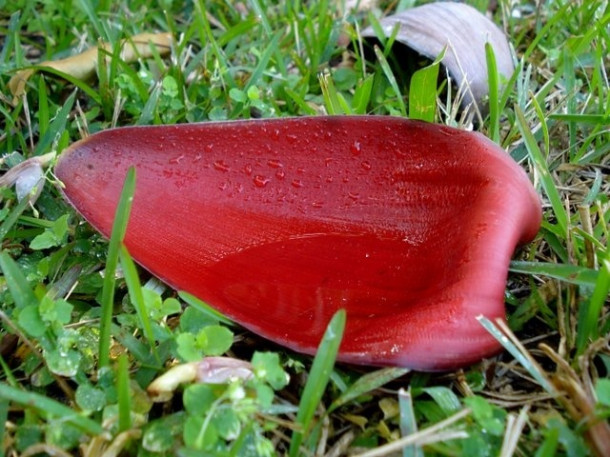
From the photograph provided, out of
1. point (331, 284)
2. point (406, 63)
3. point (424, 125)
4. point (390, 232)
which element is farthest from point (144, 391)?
point (406, 63)

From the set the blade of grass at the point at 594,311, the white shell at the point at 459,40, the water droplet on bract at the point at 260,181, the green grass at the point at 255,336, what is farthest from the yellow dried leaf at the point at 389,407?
the white shell at the point at 459,40

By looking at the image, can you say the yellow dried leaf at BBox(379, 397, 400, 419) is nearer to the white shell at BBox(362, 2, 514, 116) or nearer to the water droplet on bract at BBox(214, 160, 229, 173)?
the water droplet on bract at BBox(214, 160, 229, 173)

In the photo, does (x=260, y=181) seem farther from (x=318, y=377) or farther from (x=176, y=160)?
(x=318, y=377)

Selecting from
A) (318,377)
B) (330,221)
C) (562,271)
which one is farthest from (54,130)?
(562,271)

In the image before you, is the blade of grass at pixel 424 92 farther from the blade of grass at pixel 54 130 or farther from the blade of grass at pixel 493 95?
the blade of grass at pixel 54 130

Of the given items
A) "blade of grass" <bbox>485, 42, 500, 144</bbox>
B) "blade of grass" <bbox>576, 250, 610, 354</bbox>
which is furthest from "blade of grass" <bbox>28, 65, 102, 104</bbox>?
"blade of grass" <bbox>576, 250, 610, 354</bbox>
